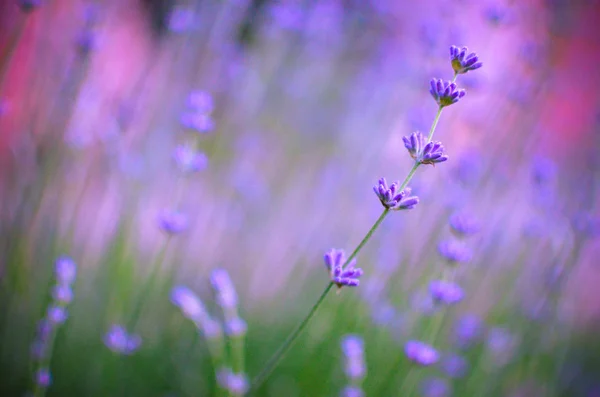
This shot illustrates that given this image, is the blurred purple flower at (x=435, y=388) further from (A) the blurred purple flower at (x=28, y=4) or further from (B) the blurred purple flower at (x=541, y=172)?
(A) the blurred purple flower at (x=28, y=4)

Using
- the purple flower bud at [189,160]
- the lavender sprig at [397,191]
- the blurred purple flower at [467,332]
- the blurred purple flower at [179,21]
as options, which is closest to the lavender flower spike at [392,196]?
the lavender sprig at [397,191]

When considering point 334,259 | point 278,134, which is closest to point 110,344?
point 334,259

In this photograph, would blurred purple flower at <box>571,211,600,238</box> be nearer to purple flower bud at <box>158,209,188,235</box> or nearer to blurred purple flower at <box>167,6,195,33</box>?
purple flower bud at <box>158,209,188,235</box>

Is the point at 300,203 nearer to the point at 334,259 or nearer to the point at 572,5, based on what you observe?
the point at 572,5

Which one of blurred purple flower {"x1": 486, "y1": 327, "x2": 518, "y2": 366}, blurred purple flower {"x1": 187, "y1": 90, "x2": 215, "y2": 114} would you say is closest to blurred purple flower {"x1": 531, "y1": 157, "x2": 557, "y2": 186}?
blurred purple flower {"x1": 486, "y1": 327, "x2": 518, "y2": 366}

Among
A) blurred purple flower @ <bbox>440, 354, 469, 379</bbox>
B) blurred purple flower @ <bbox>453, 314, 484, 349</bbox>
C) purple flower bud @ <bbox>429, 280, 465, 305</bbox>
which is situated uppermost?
purple flower bud @ <bbox>429, 280, 465, 305</bbox>

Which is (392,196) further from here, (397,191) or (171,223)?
(171,223)
